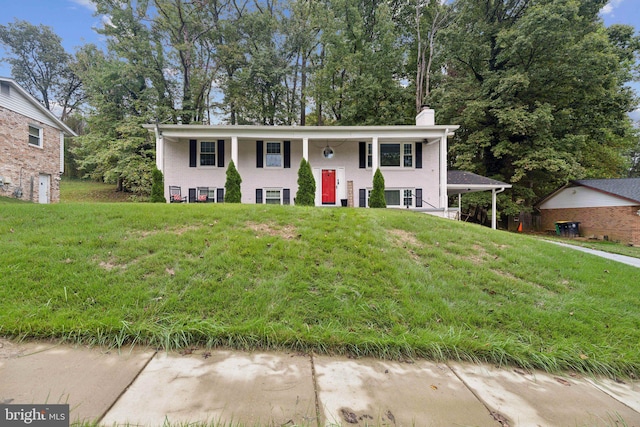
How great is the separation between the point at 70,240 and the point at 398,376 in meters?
4.82

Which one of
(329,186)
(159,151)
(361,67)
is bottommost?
(329,186)

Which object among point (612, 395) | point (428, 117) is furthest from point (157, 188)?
point (428, 117)

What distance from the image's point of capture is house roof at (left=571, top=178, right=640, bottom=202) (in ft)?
43.9

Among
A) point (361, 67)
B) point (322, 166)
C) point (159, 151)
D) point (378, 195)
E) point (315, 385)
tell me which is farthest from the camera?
point (361, 67)

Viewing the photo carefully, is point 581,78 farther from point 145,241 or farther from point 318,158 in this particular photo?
point 145,241

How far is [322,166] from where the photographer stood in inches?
520

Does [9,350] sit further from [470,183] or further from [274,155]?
[470,183]

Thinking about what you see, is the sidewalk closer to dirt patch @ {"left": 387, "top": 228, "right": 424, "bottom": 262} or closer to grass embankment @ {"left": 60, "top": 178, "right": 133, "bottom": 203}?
dirt patch @ {"left": 387, "top": 228, "right": 424, "bottom": 262}

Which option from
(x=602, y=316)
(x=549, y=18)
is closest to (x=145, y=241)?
(x=602, y=316)

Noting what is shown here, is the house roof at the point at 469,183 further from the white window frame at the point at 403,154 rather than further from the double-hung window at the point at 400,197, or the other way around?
the white window frame at the point at 403,154

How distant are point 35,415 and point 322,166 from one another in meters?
12.3

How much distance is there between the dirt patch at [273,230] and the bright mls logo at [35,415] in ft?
10.5

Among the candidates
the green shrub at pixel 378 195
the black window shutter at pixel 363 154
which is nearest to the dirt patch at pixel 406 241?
the green shrub at pixel 378 195

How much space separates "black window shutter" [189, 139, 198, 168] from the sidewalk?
1139 centimetres
